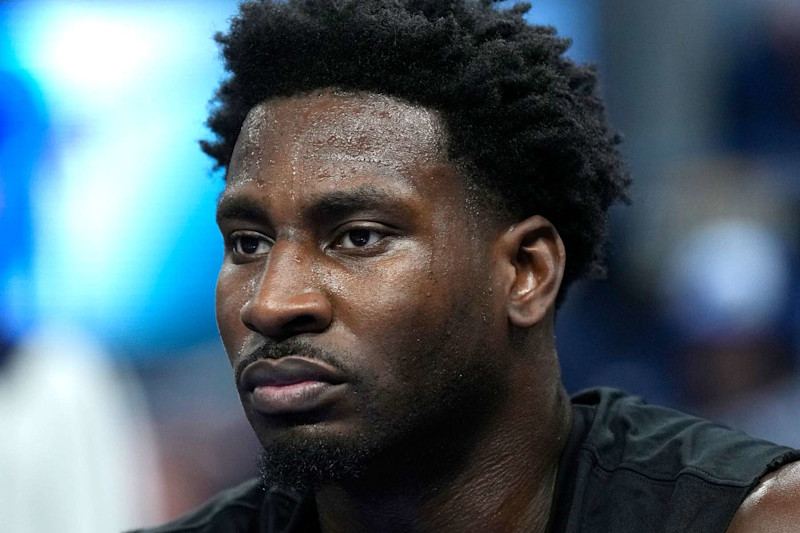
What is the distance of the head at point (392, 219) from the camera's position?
2805mm

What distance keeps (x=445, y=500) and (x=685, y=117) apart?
408cm

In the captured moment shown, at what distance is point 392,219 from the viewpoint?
289 centimetres

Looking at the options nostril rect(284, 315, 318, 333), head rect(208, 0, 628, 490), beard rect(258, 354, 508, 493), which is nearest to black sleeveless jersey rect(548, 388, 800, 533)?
head rect(208, 0, 628, 490)

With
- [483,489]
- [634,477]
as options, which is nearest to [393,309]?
[483,489]

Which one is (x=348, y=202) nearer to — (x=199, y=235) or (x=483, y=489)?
(x=483, y=489)

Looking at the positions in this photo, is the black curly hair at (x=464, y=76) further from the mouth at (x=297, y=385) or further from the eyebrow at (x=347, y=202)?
the mouth at (x=297, y=385)

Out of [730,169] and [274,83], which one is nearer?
[274,83]

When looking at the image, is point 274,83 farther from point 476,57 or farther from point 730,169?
point 730,169

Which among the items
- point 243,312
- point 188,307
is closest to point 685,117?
point 188,307

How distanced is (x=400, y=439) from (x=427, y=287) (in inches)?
15.3

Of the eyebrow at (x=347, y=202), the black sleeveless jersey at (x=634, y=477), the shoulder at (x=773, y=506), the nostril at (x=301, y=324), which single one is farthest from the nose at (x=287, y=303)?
the shoulder at (x=773, y=506)

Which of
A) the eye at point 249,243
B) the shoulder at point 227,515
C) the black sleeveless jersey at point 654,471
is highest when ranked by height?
the eye at point 249,243

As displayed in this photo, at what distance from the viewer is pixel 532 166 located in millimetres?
3117

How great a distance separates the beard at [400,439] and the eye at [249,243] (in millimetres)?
494
